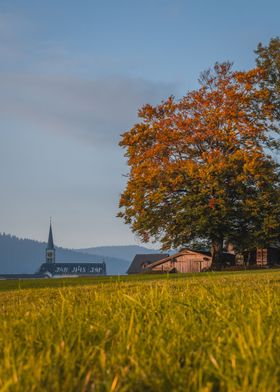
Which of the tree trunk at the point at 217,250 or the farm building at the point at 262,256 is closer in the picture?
the tree trunk at the point at 217,250

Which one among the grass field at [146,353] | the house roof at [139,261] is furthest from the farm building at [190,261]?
the grass field at [146,353]

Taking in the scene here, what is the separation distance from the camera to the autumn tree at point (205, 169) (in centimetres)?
4597

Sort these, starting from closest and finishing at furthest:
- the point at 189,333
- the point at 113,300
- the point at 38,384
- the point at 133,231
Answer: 1. the point at 38,384
2. the point at 189,333
3. the point at 113,300
4. the point at 133,231

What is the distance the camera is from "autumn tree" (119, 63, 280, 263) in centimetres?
4597

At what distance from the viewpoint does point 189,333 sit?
5.07 m

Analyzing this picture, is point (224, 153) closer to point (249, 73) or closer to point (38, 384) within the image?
point (249, 73)

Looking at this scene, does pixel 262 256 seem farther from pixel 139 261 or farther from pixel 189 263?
pixel 139 261

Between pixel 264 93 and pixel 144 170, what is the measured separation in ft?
37.7

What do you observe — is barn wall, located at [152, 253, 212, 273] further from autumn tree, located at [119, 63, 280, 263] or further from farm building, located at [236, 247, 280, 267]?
autumn tree, located at [119, 63, 280, 263]

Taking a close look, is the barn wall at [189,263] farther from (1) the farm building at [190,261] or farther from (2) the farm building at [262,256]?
(2) the farm building at [262,256]

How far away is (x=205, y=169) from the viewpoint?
149ft

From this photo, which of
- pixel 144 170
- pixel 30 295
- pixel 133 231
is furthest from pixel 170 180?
pixel 30 295

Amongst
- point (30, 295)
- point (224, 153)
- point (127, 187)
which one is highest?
point (224, 153)

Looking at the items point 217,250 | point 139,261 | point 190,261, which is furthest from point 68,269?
point 217,250
